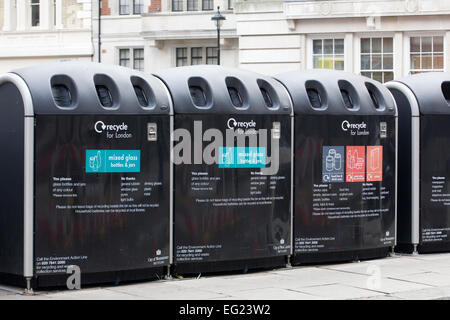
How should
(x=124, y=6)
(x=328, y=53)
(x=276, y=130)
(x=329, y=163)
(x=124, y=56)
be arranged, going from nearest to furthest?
(x=276, y=130), (x=329, y=163), (x=328, y=53), (x=124, y=56), (x=124, y=6)

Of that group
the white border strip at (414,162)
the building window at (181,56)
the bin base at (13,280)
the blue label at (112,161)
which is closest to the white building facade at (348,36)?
the building window at (181,56)

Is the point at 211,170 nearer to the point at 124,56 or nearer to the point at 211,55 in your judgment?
the point at 211,55

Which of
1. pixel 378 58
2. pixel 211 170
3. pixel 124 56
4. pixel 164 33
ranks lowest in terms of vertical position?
pixel 211 170

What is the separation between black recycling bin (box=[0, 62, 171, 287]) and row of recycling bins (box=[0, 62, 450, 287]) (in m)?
0.01

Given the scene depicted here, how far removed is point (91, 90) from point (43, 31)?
36.2m

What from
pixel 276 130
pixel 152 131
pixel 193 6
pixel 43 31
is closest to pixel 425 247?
pixel 276 130

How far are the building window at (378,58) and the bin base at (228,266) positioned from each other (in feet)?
56.5

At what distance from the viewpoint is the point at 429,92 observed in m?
11.4

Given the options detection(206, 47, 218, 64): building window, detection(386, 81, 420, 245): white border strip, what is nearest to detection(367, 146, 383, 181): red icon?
detection(386, 81, 420, 245): white border strip

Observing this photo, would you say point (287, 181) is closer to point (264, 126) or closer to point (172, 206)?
point (264, 126)

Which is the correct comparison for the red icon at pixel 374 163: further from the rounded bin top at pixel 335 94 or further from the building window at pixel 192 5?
the building window at pixel 192 5
